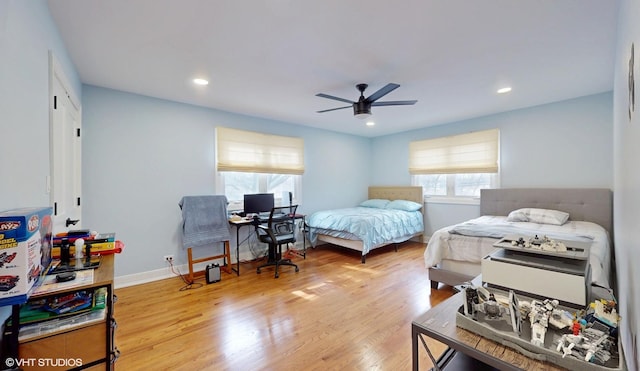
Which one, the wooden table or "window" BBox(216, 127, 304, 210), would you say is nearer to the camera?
the wooden table

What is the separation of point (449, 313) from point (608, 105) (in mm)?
4172

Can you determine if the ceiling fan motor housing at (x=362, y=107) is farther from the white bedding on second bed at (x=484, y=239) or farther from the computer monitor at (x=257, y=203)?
the computer monitor at (x=257, y=203)

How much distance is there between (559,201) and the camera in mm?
3645

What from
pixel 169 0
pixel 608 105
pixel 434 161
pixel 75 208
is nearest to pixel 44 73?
pixel 169 0

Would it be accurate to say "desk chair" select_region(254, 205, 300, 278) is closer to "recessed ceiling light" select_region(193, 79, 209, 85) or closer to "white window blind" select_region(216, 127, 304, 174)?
"white window blind" select_region(216, 127, 304, 174)

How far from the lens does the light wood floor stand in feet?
6.14

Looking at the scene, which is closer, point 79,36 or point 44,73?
point 44,73

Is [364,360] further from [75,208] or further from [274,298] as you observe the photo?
[75,208]

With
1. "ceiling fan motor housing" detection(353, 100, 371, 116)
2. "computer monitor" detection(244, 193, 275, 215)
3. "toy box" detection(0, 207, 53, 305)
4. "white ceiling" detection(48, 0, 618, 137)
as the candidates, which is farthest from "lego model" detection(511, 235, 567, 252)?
"computer monitor" detection(244, 193, 275, 215)

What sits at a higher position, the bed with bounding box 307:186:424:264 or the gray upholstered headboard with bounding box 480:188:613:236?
the gray upholstered headboard with bounding box 480:188:613:236

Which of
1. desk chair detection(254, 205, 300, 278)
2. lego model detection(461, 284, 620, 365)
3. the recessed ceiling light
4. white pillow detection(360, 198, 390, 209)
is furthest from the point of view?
white pillow detection(360, 198, 390, 209)

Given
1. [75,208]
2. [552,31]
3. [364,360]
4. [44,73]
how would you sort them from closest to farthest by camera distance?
[44,73] → [364,360] → [552,31] → [75,208]

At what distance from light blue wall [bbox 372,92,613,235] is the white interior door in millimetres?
5330

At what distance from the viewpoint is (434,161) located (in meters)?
5.06
